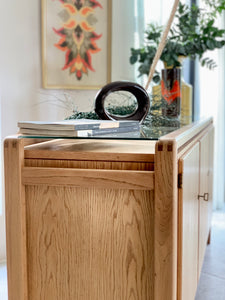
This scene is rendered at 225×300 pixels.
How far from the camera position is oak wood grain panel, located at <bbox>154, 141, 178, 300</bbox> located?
122 cm

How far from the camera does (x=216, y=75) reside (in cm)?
399

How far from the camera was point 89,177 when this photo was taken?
51.1 inches

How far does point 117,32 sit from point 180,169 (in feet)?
7.13

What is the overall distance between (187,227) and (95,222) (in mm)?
361

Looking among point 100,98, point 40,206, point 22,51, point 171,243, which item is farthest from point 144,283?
point 22,51

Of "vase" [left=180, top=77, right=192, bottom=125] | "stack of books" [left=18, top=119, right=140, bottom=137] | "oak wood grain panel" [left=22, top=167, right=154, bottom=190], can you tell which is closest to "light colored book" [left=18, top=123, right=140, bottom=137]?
"stack of books" [left=18, top=119, right=140, bottom=137]

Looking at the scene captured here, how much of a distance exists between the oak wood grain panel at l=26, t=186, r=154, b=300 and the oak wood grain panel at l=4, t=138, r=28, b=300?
3 centimetres

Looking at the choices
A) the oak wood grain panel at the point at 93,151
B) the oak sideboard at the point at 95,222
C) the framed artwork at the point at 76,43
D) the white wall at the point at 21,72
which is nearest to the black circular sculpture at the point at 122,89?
the oak wood grain panel at the point at 93,151

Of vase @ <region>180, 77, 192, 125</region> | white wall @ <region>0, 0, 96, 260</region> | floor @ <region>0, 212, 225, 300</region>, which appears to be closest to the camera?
floor @ <region>0, 212, 225, 300</region>

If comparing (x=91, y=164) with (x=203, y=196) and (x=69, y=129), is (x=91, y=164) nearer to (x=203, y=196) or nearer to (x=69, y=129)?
(x=69, y=129)

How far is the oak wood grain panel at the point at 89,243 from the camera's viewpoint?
129cm

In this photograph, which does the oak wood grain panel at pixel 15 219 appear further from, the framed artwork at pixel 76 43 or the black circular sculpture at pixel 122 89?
the framed artwork at pixel 76 43

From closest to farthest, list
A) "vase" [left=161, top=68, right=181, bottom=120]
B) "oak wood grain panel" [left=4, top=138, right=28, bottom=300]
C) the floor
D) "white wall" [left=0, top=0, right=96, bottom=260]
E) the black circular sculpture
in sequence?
"oak wood grain panel" [left=4, top=138, right=28, bottom=300]
the black circular sculpture
the floor
"vase" [left=161, top=68, right=181, bottom=120]
"white wall" [left=0, top=0, right=96, bottom=260]

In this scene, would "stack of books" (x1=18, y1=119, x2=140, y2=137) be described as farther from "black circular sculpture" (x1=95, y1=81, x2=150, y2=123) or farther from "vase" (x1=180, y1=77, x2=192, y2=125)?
"vase" (x1=180, y1=77, x2=192, y2=125)
